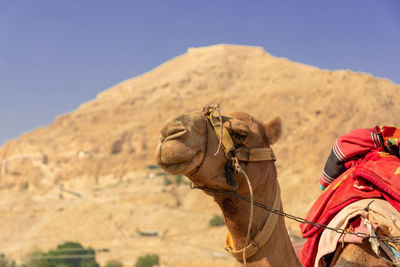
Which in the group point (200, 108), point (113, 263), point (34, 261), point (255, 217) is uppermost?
point (200, 108)

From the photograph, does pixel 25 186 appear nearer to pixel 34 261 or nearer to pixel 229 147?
pixel 34 261

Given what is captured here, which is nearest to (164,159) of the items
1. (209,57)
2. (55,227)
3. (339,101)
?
(55,227)

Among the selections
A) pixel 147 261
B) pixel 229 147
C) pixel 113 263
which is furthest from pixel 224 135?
pixel 113 263

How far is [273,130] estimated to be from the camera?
9.66ft

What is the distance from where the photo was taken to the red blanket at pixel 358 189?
3084mm

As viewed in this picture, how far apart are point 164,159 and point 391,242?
5.08ft

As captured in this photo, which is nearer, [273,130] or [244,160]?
[244,160]

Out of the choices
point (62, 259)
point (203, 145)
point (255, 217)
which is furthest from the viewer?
point (62, 259)

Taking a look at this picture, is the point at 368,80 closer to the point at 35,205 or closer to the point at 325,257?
the point at 35,205

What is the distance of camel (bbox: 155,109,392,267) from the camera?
243 centimetres

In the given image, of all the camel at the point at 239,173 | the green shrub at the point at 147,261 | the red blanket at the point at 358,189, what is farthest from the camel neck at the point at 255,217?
the green shrub at the point at 147,261

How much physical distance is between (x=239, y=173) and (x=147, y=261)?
103 feet

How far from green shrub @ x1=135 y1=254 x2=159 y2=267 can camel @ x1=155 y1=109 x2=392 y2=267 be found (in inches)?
1203

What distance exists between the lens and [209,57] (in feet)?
375
